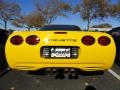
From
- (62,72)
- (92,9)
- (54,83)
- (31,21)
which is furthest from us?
(31,21)

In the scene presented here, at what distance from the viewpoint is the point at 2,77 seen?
8516mm

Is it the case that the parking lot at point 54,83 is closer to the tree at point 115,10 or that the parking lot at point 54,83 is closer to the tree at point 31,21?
the tree at point 115,10

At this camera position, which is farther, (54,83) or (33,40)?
(54,83)

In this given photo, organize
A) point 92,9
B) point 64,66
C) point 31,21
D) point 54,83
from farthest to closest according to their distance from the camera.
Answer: point 31,21 → point 92,9 → point 54,83 → point 64,66

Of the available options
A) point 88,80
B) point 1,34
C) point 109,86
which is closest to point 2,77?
point 88,80

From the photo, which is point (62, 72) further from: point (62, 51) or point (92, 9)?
point (92, 9)

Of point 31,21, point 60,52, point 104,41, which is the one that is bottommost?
point 31,21

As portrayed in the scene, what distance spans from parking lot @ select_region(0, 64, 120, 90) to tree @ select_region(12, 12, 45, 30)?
4213cm

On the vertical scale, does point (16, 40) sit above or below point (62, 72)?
above

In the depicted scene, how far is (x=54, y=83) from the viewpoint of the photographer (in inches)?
303

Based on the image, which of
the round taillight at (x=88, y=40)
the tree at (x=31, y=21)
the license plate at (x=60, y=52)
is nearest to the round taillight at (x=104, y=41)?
the round taillight at (x=88, y=40)

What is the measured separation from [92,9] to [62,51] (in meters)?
36.7

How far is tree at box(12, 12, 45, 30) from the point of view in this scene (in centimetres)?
5078

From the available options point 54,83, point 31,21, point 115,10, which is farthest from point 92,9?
point 54,83
